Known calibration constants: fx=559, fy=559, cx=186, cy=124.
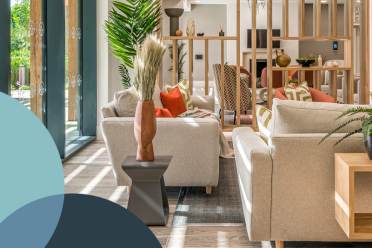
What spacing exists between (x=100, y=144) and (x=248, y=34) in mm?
9397

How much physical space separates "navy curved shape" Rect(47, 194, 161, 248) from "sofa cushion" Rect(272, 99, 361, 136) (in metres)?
1.67

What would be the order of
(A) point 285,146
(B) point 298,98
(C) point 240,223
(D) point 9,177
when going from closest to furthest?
(D) point 9,177 < (A) point 285,146 < (C) point 240,223 < (B) point 298,98

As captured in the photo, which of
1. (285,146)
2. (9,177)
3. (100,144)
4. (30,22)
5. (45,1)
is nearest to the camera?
(9,177)

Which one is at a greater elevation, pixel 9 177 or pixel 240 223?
pixel 9 177

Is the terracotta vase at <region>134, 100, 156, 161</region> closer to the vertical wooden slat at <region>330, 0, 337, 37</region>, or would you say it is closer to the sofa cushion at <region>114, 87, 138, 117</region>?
the sofa cushion at <region>114, 87, 138, 117</region>

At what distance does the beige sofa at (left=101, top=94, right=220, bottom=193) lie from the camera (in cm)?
405

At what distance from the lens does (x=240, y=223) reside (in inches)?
137

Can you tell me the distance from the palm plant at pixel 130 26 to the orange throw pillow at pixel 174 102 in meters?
1.31

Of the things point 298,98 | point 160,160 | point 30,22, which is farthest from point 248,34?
point 160,160

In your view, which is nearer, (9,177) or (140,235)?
(140,235)

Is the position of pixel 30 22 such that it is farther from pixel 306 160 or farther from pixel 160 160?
pixel 306 160

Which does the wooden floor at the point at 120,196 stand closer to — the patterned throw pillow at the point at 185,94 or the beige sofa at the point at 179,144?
the beige sofa at the point at 179,144

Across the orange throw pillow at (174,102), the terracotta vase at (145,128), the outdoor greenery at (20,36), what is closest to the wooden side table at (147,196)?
the terracotta vase at (145,128)
